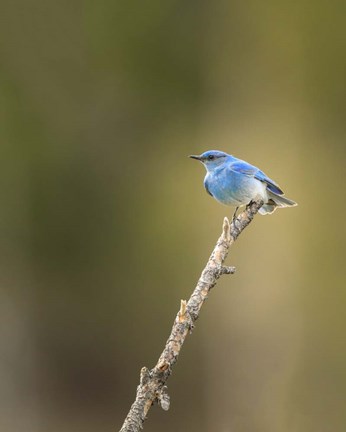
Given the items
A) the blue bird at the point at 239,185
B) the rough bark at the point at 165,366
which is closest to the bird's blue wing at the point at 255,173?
the blue bird at the point at 239,185

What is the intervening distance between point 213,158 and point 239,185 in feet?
0.80

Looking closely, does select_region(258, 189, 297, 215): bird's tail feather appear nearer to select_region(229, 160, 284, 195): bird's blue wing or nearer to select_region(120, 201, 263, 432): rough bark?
select_region(229, 160, 284, 195): bird's blue wing

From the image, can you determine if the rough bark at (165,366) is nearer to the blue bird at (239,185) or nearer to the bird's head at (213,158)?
the blue bird at (239,185)

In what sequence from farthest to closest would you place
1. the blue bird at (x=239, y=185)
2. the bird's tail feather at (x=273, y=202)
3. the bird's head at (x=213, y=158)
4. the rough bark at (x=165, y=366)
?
the bird's head at (x=213, y=158)
the bird's tail feather at (x=273, y=202)
the blue bird at (x=239, y=185)
the rough bark at (x=165, y=366)

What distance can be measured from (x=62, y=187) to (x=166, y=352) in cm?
253

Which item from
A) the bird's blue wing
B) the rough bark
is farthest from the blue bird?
the rough bark

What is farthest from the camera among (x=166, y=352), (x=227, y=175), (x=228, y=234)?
(x=227, y=175)

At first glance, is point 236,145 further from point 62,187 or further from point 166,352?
point 166,352

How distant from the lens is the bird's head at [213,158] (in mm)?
1775

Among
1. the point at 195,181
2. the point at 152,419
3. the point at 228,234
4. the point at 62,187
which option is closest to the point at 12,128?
the point at 62,187

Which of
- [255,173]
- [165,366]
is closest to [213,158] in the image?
[255,173]

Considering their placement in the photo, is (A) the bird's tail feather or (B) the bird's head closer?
(A) the bird's tail feather

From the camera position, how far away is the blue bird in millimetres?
1566

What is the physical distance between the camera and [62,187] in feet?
11.1
